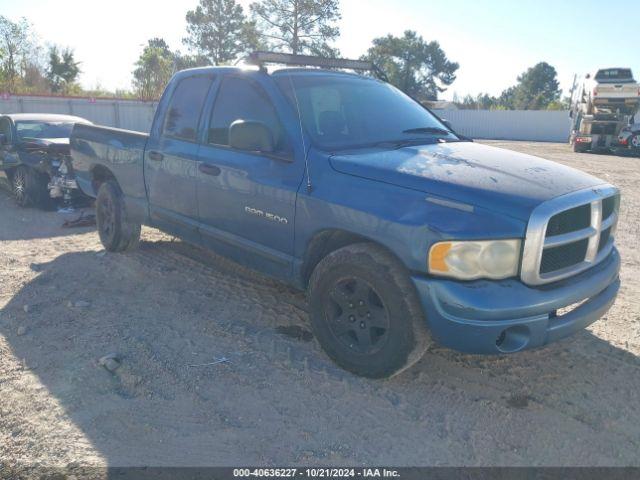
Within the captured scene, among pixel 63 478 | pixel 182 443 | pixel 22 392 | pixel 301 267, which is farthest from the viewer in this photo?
pixel 301 267

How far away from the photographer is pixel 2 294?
197 inches

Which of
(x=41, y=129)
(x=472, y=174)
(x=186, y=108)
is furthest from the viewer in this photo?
(x=41, y=129)

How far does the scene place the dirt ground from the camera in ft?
9.45

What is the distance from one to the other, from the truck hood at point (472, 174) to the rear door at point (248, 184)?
455 mm

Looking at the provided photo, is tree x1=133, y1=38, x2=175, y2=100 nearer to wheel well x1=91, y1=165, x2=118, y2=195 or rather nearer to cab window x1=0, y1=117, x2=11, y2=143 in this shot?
cab window x1=0, y1=117, x2=11, y2=143

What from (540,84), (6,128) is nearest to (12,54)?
(6,128)

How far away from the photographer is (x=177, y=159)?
484 centimetres

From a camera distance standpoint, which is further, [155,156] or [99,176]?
[99,176]

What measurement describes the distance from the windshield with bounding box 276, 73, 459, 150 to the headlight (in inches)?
48.7

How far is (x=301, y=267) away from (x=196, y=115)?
1.86m

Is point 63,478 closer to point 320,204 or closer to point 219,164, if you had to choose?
point 320,204

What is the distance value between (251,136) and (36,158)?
20.3 feet

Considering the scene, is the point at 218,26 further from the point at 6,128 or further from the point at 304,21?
the point at 6,128

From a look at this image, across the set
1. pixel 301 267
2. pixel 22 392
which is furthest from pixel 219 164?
pixel 22 392
